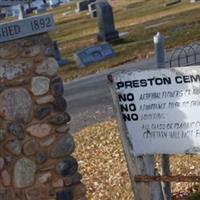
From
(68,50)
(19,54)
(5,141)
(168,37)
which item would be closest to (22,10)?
(19,54)

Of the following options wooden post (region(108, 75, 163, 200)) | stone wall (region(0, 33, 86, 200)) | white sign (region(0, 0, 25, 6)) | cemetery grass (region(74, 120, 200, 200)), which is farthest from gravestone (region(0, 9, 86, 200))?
cemetery grass (region(74, 120, 200, 200))

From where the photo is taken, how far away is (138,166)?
19.6 ft

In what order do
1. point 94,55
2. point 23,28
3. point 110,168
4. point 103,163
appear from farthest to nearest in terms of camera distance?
point 94,55 < point 103,163 < point 110,168 < point 23,28

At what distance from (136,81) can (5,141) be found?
1607 mm

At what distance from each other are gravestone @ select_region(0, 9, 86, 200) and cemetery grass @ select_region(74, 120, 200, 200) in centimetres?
124

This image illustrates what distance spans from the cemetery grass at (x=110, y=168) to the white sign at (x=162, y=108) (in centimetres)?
144

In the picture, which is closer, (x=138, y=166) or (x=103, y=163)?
(x=138, y=166)

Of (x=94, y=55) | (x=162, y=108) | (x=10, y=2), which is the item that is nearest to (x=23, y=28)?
(x=10, y=2)

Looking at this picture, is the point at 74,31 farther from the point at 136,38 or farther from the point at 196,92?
the point at 196,92

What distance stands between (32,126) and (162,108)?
1.57 m

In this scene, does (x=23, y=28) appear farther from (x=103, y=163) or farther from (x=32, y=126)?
(x=103, y=163)

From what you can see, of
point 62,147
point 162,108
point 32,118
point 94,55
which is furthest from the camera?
point 94,55

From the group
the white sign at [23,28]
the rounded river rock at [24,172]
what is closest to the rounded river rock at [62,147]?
the rounded river rock at [24,172]

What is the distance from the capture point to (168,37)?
24.6 metres
